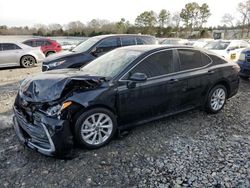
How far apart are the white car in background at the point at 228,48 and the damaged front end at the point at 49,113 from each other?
8451mm

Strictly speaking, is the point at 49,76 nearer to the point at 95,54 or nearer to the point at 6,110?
the point at 6,110

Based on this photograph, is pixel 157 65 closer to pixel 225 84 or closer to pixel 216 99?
pixel 216 99

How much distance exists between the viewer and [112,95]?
3.38m

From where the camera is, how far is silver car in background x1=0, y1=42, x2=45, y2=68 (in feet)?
34.4

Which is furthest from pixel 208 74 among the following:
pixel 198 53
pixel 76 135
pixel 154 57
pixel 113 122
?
pixel 76 135

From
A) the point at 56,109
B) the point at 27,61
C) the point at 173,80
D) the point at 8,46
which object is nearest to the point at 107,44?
the point at 173,80

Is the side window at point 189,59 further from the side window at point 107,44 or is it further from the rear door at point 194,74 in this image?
the side window at point 107,44

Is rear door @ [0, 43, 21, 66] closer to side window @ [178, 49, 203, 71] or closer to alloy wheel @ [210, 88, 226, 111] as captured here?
side window @ [178, 49, 203, 71]

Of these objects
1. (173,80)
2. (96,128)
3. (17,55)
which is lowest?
(96,128)

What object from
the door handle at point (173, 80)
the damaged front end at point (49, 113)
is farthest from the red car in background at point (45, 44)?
the door handle at point (173, 80)

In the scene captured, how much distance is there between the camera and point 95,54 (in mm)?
6910

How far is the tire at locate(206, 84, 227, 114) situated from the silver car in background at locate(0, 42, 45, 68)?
9.39 metres

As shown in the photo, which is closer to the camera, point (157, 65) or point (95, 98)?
point (95, 98)

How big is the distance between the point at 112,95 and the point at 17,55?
9.15 meters
